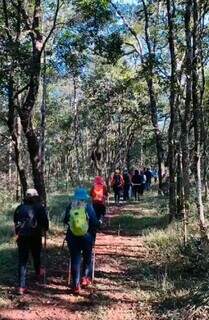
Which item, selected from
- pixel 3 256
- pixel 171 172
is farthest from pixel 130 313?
pixel 171 172

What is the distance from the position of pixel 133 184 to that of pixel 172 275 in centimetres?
1810

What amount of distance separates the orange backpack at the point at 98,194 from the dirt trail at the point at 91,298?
227 centimetres

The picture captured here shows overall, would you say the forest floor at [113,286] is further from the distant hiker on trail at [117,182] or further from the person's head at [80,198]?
the distant hiker on trail at [117,182]

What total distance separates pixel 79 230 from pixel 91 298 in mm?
1118

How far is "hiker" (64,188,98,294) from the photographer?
30.8ft

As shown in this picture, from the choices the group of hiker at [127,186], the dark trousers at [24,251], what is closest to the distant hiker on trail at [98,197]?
A: the dark trousers at [24,251]

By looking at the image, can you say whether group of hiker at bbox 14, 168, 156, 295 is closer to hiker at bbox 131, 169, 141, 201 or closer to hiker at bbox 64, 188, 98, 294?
hiker at bbox 64, 188, 98, 294

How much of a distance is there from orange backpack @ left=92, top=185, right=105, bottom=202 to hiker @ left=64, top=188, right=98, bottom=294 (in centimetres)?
510

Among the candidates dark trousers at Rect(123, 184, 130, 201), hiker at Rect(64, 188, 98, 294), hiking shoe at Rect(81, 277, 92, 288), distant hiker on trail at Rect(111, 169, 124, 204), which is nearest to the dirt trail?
hiking shoe at Rect(81, 277, 92, 288)

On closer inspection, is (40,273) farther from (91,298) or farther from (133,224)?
(133,224)

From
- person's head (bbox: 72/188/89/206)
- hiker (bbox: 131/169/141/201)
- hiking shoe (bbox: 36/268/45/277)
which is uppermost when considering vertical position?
hiker (bbox: 131/169/141/201)

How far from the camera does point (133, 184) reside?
28.8 m

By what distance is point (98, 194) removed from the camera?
15.0m

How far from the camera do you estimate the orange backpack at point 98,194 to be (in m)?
15.0
